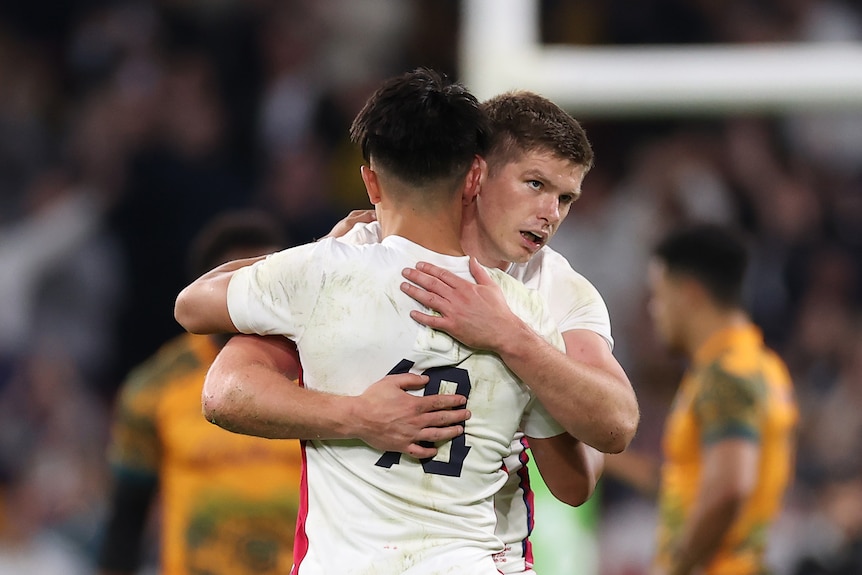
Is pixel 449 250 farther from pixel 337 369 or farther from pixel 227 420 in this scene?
pixel 227 420

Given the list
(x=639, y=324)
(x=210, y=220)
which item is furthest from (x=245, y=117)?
(x=639, y=324)

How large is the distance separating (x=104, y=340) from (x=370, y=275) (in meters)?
5.97

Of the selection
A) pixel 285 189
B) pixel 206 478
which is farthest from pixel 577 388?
pixel 285 189

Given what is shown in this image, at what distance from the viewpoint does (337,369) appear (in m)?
2.50

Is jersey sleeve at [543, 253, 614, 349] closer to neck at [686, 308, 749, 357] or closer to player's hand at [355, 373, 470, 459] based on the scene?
player's hand at [355, 373, 470, 459]

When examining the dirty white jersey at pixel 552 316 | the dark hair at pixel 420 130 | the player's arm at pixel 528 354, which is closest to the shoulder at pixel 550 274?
the dirty white jersey at pixel 552 316

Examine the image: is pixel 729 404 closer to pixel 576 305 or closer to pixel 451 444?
pixel 576 305

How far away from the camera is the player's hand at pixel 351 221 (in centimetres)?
274

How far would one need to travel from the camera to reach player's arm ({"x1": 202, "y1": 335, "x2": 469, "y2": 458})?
244 centimetres

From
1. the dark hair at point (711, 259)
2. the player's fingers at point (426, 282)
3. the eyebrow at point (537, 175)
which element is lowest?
the dark hair at point (711, 259)

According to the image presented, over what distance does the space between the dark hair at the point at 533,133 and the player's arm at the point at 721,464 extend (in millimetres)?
2483

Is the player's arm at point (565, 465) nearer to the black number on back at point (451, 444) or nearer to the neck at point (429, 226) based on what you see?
the black number on back at point (451, 444)

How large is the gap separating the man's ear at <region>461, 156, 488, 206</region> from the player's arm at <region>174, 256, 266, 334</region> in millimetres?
493

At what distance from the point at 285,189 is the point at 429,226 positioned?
19.1ft
